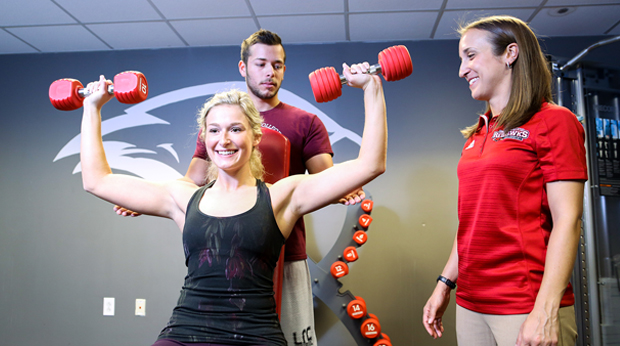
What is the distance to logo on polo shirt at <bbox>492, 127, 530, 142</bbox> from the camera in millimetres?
1090

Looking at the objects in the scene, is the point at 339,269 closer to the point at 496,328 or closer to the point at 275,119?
the point at 275,119

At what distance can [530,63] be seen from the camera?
3.81ft

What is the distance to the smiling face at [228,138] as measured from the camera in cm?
125

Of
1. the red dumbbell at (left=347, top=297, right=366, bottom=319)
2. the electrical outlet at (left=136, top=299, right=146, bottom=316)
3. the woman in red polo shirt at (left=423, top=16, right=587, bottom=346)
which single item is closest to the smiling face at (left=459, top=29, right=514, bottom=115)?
the woman in red polo shirt at (left=423, top=16, right=587, bottom=346)

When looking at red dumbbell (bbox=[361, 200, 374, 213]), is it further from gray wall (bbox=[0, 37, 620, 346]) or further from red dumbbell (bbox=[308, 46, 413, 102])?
red dumbbell (bbox=[308, 46, 413, 102])

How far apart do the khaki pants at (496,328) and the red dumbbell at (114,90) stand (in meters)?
1.28

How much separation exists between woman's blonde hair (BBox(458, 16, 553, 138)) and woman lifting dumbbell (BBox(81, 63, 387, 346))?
16.0 inches

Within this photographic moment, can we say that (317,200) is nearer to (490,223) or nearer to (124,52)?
(490,223)

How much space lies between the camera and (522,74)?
1.17 meters

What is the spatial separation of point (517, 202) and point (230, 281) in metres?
0.85

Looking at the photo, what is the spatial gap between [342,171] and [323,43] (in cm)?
270

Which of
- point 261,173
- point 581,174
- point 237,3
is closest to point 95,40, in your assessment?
point 237,3

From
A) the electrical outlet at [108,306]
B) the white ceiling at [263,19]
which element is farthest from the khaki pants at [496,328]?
the electrical outlet at [108,306]

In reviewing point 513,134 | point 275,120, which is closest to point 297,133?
point 275,120
